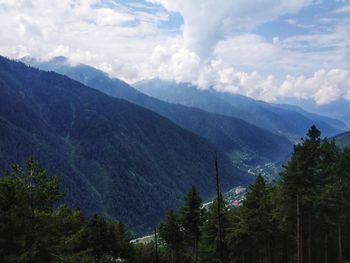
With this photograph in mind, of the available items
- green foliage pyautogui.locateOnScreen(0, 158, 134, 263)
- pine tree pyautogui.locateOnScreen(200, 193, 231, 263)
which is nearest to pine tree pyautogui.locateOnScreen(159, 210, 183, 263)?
pine tree pyautogui.locateOnScreen(200, 193, 231, 263)

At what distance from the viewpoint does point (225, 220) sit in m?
57.4

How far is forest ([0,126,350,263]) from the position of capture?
25.3 meters

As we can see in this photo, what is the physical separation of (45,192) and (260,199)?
3266cm

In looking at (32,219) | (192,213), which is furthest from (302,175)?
(32,219)

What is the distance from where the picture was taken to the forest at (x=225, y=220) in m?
25.3

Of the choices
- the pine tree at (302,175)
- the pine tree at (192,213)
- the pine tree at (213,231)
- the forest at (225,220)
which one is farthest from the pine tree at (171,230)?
the pine tree at (302,175)

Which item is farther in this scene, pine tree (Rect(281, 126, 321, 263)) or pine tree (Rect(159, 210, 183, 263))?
pine tree (Rect(159, 210, 183, 263))

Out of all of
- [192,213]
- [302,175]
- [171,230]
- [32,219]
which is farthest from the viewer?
[171,230]

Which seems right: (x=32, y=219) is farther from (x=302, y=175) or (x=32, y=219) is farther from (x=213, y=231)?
(x=213, y=231)

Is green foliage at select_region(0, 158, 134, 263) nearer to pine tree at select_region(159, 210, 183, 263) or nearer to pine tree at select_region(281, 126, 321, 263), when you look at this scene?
pine tree at select_region(281, 126, 321, 263)

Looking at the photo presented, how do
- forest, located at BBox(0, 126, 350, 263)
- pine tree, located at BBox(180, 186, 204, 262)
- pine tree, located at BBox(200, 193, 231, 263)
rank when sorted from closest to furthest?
forest, located at BBox(0, 126, 350, 263)
pine tree, located at BBox(200, 193, 231, 263)
pine tree, located at BBox(180, 186, 204, 262)

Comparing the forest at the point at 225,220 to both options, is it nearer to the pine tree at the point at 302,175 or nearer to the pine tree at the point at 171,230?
the pine tree at the point at 171,230

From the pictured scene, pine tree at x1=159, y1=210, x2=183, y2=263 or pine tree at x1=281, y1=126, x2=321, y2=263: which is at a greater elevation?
pine tree at x1=281, y1=126, x2=321, y2=263

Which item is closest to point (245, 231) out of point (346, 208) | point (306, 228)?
point (306, 228)
